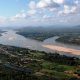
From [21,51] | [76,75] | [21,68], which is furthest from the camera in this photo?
[21,51]

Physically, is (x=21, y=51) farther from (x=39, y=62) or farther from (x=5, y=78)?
(x=5, y=78)

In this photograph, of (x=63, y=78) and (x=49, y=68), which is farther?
(x=49, y=68)

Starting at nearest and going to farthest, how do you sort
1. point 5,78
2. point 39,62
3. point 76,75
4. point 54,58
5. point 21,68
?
point 5,78 → point 76,75 → point 21,68 → point 39,62 → point 54,58

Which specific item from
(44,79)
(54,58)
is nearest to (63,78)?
(44,79)

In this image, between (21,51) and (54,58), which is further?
(21,51)

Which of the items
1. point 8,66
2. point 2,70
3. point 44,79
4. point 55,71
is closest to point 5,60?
point 8,66

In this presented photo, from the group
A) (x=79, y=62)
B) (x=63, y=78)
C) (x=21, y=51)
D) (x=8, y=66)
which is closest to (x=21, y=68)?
(x=8, y=66)

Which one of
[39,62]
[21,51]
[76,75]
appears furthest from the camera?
[21,51]

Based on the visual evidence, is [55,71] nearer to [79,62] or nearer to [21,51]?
[79,62]

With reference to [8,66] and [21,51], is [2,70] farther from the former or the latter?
[21,51]
